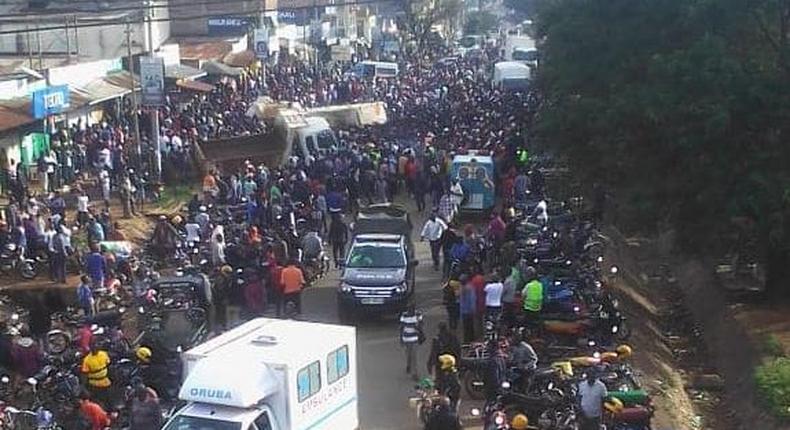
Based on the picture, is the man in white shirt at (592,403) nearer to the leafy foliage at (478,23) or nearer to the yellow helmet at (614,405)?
the yellow helmet at (614,405)

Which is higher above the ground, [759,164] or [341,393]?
[759,164]

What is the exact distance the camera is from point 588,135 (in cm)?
2366

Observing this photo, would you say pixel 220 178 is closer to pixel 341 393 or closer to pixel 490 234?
pixel 490 234

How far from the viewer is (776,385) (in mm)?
16859

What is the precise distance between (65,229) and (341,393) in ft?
38.5

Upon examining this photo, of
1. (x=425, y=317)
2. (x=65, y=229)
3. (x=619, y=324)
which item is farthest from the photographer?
(x=65, y=229)

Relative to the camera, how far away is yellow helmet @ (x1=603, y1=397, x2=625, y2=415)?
1490cm

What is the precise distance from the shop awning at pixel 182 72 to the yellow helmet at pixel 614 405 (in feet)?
113

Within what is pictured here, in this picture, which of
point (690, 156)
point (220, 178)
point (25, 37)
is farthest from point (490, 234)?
point (25, 37)

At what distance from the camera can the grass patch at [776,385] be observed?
16.5 metres

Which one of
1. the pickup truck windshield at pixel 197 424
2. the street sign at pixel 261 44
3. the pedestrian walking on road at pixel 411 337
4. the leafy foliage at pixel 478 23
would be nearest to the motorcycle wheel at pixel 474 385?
the pedestrian walking on road at pixel 411 337

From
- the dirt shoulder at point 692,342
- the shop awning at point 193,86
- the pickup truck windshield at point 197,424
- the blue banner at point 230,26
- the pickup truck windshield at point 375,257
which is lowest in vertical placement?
the dirt shoulder at point 692,342

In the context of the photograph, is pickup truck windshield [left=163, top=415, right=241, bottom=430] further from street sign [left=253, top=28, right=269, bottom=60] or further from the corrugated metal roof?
the corrugated metal roof

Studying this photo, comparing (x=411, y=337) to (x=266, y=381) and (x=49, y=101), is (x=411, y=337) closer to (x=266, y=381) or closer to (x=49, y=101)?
(x=266, y=381)
